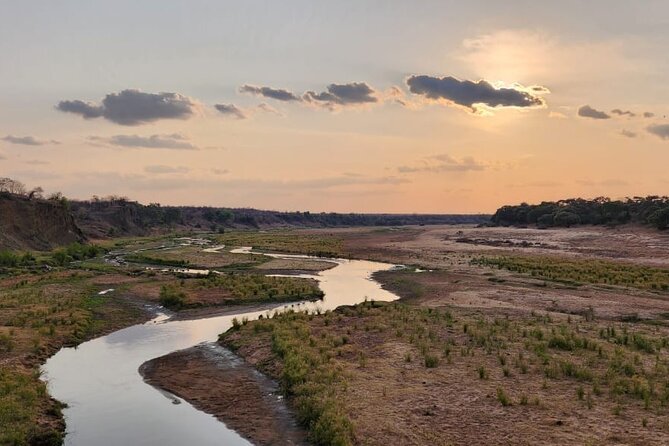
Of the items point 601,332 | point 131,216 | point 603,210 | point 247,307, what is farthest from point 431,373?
point 131,216

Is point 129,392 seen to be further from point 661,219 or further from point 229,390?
point 661,219

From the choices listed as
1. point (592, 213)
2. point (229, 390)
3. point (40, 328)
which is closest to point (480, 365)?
point (229, 390)

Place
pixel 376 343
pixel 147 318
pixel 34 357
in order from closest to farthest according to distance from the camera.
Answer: pixel 34 357
pixel 376 343
pixel 147 318

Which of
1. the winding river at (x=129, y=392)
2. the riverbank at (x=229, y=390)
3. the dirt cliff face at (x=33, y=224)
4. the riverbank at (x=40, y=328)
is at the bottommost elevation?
the winding river at (x=129, y=392)

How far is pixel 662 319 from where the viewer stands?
106ft

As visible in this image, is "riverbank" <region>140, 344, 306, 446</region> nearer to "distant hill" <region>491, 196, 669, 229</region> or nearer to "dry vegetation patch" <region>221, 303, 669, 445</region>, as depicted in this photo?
"dry vegetation patch" <region>221, 303, 669, 445</region>

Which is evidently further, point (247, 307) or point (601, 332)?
point (247, 307)

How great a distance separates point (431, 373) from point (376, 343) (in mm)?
5653

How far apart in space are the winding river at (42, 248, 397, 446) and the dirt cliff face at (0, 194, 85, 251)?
5714 centimetres

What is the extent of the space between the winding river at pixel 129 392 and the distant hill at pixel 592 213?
334 feet

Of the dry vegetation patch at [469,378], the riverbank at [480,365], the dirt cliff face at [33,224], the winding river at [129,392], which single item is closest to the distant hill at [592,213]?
the riverbank at [480,365]

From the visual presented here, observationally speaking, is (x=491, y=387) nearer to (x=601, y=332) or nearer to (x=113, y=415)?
(x=601, y=332)

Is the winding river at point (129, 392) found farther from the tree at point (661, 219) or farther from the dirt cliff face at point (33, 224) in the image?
the tree at point (661, 219)

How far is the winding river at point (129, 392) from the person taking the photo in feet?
55.4
